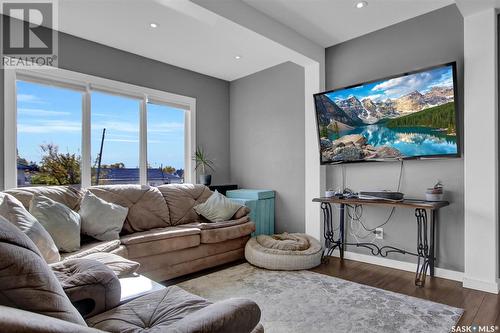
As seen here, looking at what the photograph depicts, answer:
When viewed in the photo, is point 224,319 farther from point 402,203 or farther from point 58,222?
point 402,203

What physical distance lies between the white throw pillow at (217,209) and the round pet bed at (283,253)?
45cm

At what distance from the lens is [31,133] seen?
131 inches

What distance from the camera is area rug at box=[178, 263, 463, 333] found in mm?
2082

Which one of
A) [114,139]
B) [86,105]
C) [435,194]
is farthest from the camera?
[114,139]

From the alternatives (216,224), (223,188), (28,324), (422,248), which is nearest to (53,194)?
(216,224)

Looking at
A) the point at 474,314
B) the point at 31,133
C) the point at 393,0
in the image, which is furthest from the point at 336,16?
the point at 31,133

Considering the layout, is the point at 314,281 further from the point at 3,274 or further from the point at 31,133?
the point at 31,133

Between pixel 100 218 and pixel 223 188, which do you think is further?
pixel 223 188

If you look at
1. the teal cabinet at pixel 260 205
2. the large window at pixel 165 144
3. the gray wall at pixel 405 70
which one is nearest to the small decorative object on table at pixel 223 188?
the teal cabinet at pixel 260 205

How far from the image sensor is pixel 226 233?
3.45 metres

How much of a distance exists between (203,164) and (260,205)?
4.04 ft

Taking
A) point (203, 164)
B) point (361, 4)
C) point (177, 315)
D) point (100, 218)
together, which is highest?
point (361, 4)

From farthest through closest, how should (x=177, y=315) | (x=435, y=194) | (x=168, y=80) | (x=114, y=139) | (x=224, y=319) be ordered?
(x=168, y=80)
(x=114, y=139)
(x=435, y=194)
(x=177, y=315)
(x=224, y=319)

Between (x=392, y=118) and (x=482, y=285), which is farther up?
(x=392, y=118)
